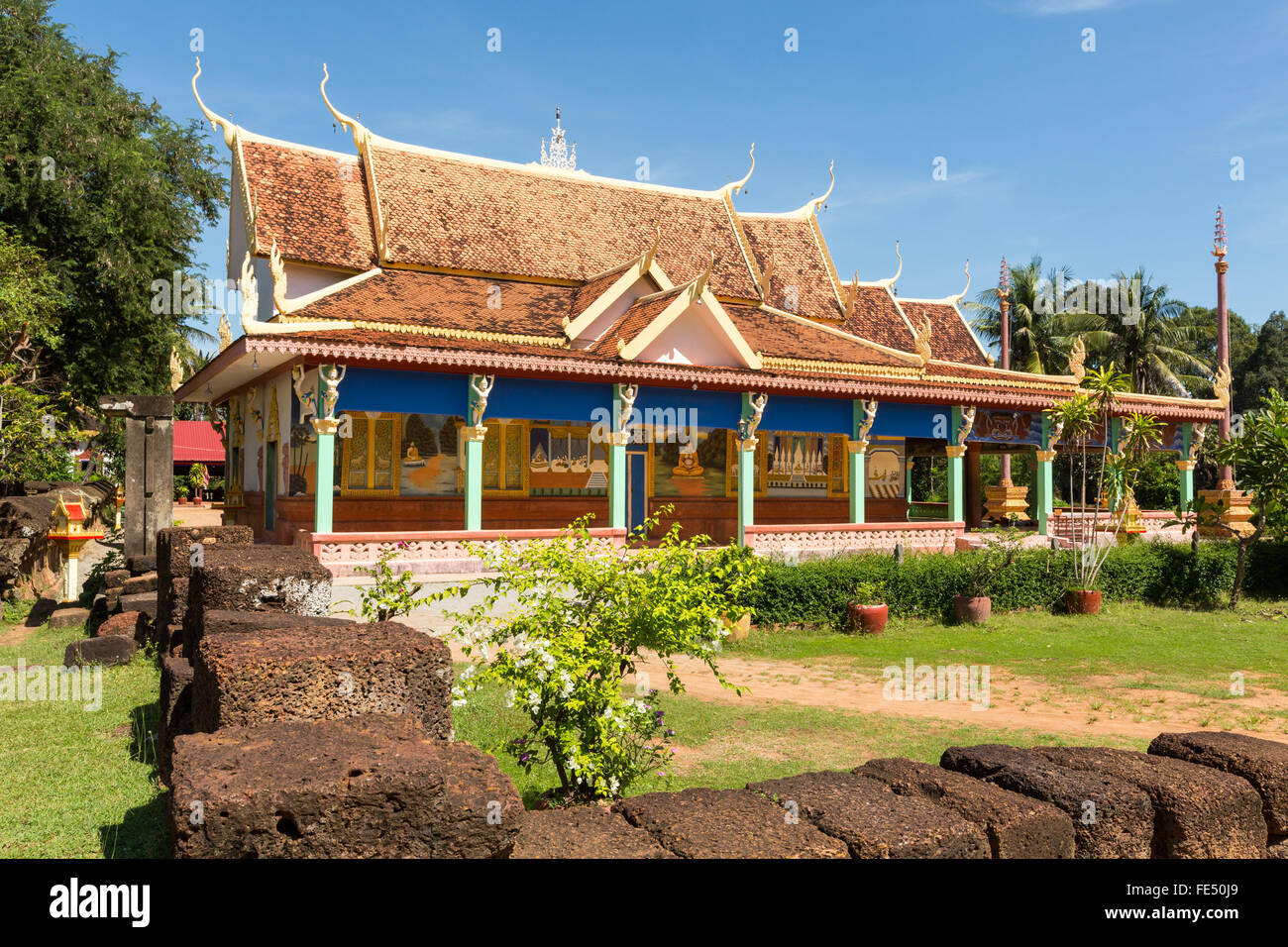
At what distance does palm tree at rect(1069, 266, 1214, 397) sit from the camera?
42.3 metres

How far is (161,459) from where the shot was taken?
1518cm

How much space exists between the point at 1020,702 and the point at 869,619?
13.9ft

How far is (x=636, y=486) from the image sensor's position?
19.9 metres

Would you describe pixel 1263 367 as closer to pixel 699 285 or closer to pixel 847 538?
pixel 847 538

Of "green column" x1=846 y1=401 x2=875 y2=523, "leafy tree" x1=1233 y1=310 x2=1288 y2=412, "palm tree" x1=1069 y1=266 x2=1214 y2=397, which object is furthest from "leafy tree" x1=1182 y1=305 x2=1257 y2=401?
"green column" x1=846 y1=401 x2=875 y2=523

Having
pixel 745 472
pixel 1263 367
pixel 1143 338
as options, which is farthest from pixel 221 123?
Answer: pixel 1263 367

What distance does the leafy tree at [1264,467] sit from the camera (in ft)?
57.7

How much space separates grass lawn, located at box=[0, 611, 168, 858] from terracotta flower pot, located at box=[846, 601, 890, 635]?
959 centimetres

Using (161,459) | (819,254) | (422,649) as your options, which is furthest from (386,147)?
(422,649)

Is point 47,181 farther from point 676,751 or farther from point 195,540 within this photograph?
point 676,751

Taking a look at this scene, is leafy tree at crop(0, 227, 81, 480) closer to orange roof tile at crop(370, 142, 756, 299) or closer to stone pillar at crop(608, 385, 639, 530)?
orange roof tile at crop(370, 142, 756, 299)

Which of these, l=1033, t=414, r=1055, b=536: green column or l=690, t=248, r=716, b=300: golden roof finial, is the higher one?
l=690, t=248, r=716, b=300: golden roof finial
